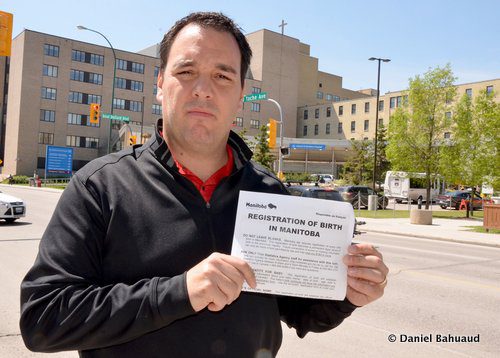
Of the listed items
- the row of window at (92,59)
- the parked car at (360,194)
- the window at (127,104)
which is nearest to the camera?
the parked car at (360,194)

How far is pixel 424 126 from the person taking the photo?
1252 inches

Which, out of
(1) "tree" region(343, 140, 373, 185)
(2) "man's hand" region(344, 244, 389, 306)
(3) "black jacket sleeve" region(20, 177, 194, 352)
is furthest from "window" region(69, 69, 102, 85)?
(2) "man's hand" region(344, 244, 389, 306)

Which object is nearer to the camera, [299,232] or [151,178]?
[299,232]

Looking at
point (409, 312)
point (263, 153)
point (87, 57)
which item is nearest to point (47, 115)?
point (87, 57)

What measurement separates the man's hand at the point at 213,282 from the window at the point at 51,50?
7723 centimetres

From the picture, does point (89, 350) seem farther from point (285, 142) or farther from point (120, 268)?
point (285, 142)

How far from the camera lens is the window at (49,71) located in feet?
228

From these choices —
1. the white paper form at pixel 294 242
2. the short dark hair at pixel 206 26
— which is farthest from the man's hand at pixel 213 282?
the short dark hair at pixel 206 26

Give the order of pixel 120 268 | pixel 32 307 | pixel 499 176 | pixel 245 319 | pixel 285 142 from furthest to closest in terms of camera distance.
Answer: pixel 285 142 → pixel 499 176 → pixel 245 319 → pixel 120 268 → pixel 32 307

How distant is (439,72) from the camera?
3166 centimetres

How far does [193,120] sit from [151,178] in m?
0.31

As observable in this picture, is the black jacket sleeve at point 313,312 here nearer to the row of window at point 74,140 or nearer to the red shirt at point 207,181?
the red shirt at point 207,181

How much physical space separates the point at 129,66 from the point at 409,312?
77.3 m

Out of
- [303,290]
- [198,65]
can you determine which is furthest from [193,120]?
[303,290]
